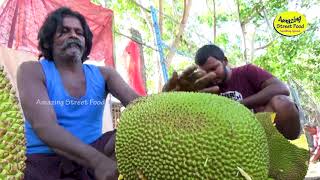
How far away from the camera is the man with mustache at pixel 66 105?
1.26 metres

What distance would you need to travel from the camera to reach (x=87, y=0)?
3723mm

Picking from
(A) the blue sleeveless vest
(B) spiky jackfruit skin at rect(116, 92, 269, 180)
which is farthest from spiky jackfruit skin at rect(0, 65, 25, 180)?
(A) the blue sleeveless vest

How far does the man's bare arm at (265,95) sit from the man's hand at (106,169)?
841mm

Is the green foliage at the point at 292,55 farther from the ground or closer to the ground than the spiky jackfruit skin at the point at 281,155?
farther from the ground

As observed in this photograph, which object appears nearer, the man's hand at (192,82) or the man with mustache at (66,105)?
the man's hand at (192,82)

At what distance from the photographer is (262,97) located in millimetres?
1807

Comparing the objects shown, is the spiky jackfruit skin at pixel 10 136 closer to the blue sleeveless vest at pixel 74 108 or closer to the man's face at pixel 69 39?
the blue sleeveless vest at pixel 74 108

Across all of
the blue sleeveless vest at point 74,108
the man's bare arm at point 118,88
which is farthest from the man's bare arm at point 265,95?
the blue sleeveless vest at point 74,108

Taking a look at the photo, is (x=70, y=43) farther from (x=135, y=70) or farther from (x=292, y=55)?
(x=292, y=55)

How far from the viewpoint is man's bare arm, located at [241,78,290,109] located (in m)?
1.79

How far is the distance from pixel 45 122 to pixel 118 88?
0.56m

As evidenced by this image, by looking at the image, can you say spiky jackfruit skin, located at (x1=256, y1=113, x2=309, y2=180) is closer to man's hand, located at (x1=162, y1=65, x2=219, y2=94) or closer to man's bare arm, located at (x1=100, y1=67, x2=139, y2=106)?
man's hand, located at (x1=162, y1=65, x2=219, y2=94)

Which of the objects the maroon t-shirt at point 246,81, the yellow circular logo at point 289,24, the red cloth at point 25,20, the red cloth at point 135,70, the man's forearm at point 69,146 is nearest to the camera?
the man's forearm at point 69,146

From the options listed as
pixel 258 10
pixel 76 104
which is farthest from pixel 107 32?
pixel 258 10
